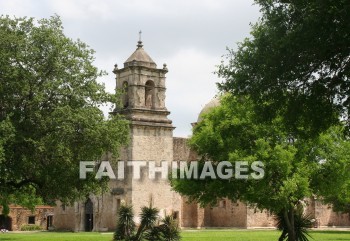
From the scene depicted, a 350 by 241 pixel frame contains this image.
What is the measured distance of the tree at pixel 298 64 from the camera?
14.5m

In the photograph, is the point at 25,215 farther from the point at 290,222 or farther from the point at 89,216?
the point at 290,222

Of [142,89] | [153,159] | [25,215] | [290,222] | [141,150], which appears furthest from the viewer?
[25,215]

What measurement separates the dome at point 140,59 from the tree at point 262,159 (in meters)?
19.4

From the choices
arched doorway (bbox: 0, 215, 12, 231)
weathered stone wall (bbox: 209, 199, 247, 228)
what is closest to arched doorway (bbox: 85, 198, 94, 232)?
arched doorway (bbox: 0, 215, 12, 231)

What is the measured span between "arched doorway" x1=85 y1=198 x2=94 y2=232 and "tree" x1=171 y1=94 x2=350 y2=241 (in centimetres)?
2098

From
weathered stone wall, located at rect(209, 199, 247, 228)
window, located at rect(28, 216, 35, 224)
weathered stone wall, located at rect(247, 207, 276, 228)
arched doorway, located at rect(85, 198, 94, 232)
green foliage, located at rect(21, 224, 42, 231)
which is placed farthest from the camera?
window, located at rect(28, 216, 35, 224)

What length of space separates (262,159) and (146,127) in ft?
72.3

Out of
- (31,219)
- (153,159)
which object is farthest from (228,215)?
(31,219)

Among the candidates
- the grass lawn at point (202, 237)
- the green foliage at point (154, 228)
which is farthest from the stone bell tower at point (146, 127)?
the green foliage at point (154, 228)

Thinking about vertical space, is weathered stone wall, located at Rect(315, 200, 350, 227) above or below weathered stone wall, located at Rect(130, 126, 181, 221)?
below

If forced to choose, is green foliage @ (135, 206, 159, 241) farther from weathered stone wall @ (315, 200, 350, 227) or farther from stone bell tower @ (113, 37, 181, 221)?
weathered stone wall @ (315, 200, 350, 227)

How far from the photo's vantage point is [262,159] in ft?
88.5

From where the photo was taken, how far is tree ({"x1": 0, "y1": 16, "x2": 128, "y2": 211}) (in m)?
24.6

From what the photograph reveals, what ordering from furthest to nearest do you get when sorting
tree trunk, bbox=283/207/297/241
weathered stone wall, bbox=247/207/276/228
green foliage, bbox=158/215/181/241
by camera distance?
weathered stone wall, bbox=247/207/276/228 < tree trunk, bbox=283/207/297/241 < green foliage, bbox=158/215/181/241
